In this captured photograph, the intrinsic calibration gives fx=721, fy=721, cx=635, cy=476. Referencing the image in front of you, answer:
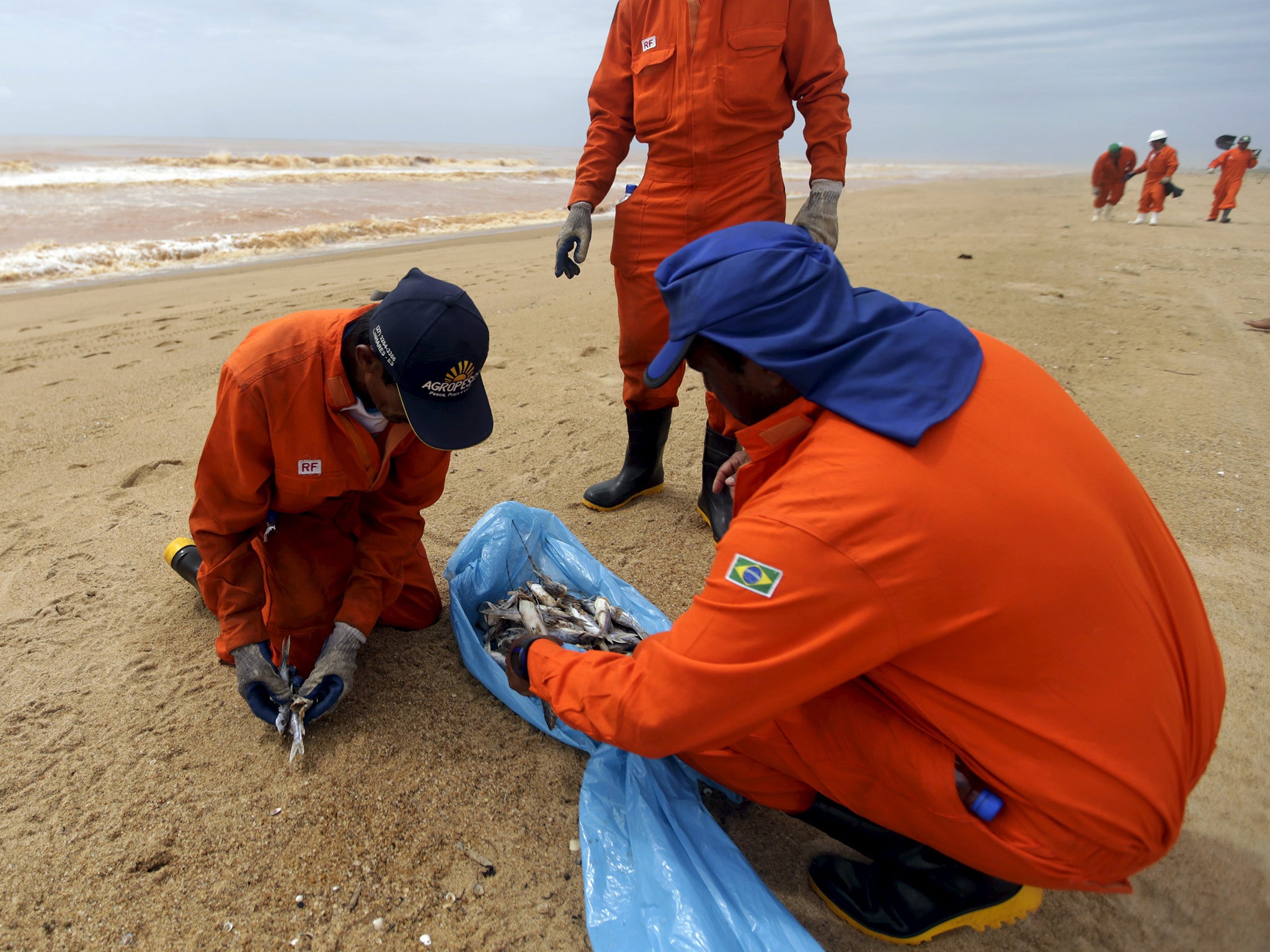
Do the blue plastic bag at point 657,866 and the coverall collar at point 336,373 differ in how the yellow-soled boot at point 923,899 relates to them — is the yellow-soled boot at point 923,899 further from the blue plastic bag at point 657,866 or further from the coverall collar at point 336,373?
the coverall collar at point 336,373

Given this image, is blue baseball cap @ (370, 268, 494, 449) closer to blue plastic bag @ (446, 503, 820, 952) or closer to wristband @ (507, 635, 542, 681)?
wristband @ (507, 635, 542, 681)

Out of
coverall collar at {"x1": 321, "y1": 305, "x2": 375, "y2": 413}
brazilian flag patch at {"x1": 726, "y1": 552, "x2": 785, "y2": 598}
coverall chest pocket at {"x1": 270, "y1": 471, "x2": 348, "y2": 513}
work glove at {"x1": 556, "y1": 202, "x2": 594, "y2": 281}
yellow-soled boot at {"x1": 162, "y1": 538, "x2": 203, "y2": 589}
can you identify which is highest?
work glove at {"x1": 556, "y1": 202, "x2": 594, "y2": 281}

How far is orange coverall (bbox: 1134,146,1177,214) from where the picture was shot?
1165cm

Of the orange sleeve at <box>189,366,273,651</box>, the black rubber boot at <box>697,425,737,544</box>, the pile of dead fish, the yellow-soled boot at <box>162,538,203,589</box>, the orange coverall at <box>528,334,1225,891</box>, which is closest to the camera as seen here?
the orange coverall at <box>528,334,1225,891</box>

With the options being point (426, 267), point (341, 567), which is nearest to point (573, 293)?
point (426, 267)

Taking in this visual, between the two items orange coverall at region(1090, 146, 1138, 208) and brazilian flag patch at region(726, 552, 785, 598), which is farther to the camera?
orange coverall at region(1090, 146, 1138, 208)

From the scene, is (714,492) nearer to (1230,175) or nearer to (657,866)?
(657,866)

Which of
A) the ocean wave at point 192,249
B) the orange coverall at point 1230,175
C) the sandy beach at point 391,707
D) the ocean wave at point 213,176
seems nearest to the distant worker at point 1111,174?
the orange coverall at point 1230,175

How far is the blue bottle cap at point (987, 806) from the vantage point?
1274mm

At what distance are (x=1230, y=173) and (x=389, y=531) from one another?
16.2 m

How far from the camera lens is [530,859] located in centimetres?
171

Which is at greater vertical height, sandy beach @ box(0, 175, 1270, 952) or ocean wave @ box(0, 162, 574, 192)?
ocean wave @ box(0, 162, 574, 192)

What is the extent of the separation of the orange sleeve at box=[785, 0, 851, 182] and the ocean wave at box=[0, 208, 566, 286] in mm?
9117

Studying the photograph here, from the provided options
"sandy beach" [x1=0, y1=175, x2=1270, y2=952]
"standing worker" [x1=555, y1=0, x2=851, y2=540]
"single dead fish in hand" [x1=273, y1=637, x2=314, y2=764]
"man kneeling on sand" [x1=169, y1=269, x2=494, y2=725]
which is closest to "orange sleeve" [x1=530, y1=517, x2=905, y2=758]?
"sandy beach" [x1=0, y1=175, x2=1270, y2=952]
